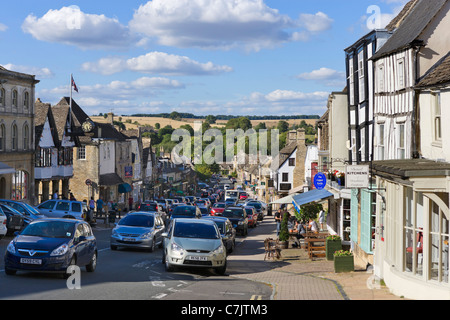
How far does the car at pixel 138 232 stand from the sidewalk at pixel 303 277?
3.23m

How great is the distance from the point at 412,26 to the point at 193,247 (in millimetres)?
9801

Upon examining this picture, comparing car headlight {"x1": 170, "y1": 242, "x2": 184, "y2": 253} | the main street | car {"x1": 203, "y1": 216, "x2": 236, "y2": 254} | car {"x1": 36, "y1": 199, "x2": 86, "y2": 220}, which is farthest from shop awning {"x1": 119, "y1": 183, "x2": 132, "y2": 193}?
car headlight {"x1": 170, "y1": 242, "x2": 184, "y2": 253}

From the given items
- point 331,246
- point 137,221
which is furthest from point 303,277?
point 137,221

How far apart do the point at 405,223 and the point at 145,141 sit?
297 feet

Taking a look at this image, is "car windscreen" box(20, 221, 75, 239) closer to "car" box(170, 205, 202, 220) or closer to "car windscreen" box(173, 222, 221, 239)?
"car windscreen" box(173, 222, 221, 239)

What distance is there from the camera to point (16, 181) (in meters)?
48.8

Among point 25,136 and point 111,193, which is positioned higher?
point 25,136

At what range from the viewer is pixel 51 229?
17406 mm

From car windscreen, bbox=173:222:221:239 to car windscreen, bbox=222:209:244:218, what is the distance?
1917 cm

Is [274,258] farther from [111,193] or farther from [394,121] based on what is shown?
[111,193]

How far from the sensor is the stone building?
4572cm

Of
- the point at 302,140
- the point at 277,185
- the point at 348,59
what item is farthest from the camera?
the point at 277,185

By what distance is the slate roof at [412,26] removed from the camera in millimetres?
18931

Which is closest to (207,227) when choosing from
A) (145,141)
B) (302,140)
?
(302,140)
